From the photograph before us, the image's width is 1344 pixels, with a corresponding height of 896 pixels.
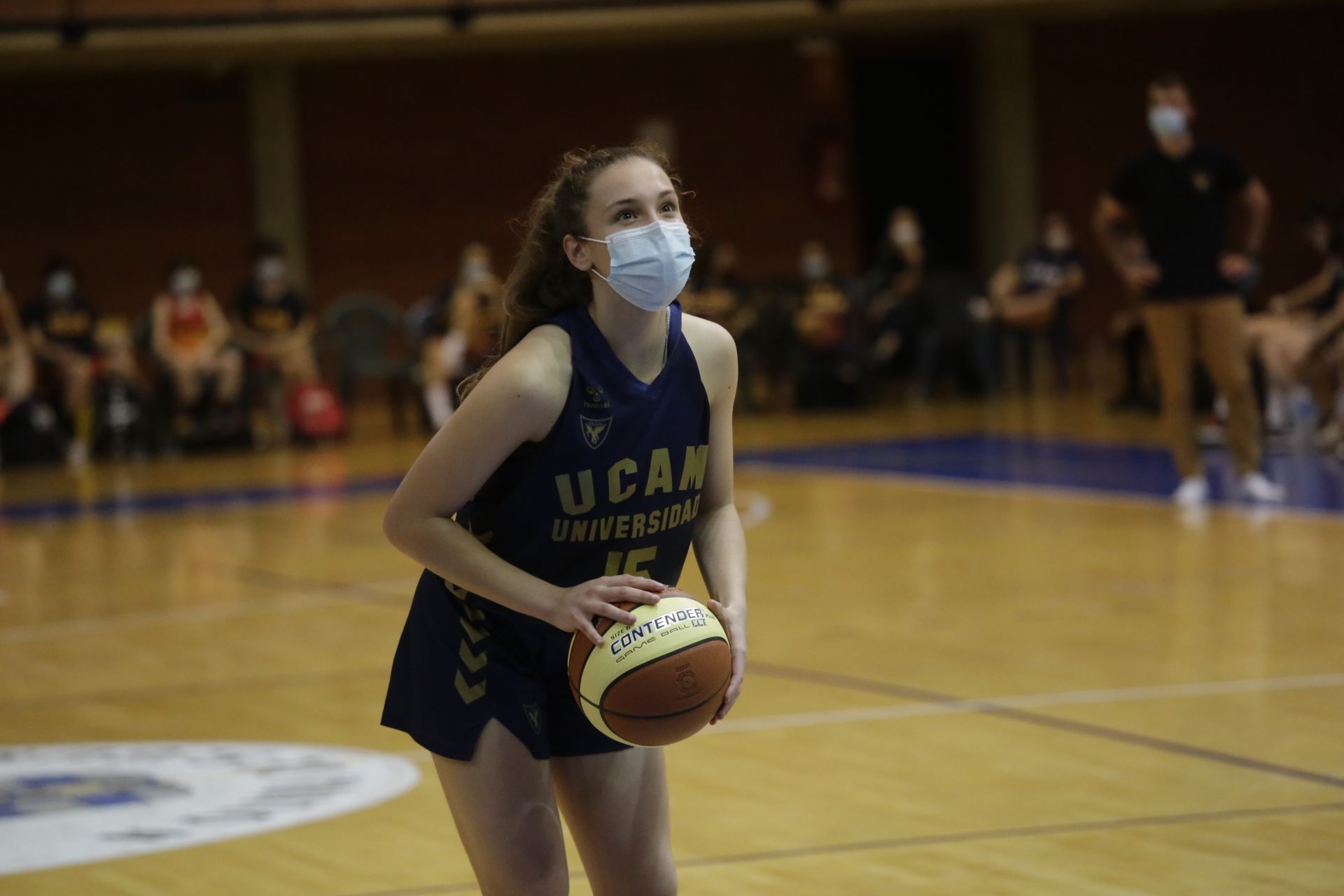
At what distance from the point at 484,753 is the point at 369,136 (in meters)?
17.6

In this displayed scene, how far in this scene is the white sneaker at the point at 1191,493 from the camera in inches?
365

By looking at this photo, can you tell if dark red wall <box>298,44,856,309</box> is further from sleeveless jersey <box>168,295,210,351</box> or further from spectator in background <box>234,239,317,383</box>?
sleeveless jersey <box>168,295,210,351</box>

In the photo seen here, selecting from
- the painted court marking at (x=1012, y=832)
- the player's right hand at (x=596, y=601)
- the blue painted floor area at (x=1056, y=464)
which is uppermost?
the player's right hand at (x=596, y=601)

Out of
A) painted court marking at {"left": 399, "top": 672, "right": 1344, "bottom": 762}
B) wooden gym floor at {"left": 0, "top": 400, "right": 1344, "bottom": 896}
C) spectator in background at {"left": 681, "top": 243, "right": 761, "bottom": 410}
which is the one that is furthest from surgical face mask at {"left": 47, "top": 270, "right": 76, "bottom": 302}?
painted court marking at {"left": 399, "top": 672, "right": 1344, "bottom": 762}

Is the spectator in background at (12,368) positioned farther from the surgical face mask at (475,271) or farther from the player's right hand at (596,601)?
the player's right hand at (596,601)

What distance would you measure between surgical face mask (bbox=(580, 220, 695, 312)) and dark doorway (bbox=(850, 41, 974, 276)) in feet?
61.6

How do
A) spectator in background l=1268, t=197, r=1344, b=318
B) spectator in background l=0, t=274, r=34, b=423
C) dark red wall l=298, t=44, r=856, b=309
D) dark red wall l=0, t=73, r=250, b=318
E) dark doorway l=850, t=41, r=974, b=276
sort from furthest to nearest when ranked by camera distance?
dark doorway l=850, t=41, r=974, b=276 < dark red wall l=298, t=44, r=856, b=309 < dark red wall l=0, t=73, r=250, b=318 < spectator in background l=0, t=274, r=34, b=423 < spectator in background l=1268, t=197, r=1344, b=318

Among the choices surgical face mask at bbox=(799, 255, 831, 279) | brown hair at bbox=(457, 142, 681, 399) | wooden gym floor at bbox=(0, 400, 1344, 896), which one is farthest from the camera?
surgical face mask at bbox=(799, 255, 831, 279)

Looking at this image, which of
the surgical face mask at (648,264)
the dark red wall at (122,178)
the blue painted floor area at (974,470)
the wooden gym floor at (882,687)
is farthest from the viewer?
the dark red wall at (122,178)

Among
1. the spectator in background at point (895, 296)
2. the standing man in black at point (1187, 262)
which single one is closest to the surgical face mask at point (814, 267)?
the spectator in background at point (895, 296)

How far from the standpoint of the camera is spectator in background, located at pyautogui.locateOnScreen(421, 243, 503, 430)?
581 inches

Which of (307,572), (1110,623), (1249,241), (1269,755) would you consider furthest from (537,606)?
(1249,241)

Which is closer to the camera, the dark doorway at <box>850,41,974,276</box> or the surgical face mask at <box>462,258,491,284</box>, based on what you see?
the surgical face mask at <box>462,258,491,284</box>

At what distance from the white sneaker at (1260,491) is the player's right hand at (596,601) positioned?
23.5 feet
